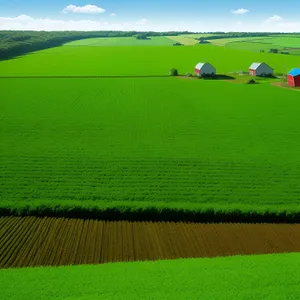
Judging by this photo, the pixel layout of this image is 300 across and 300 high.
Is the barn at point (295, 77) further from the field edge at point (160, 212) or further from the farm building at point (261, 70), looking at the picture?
the field edge at point (160, 212)

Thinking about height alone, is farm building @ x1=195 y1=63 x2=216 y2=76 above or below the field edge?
above

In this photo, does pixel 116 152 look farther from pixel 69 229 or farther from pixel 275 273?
pixel 275 273

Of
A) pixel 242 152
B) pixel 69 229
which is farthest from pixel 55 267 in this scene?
pixel 242 152

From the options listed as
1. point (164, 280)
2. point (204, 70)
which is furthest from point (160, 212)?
point (204, 70)

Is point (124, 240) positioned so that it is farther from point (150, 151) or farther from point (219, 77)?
point (219, 77)

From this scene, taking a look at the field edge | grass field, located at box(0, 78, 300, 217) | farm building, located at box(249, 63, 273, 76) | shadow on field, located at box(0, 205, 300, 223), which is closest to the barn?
grass field, located at box(0, 78, 300, 217)

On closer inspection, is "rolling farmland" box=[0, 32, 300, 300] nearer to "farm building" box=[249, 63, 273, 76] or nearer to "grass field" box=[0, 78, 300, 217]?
"grass field" box=[0, 78, 300, 217]
